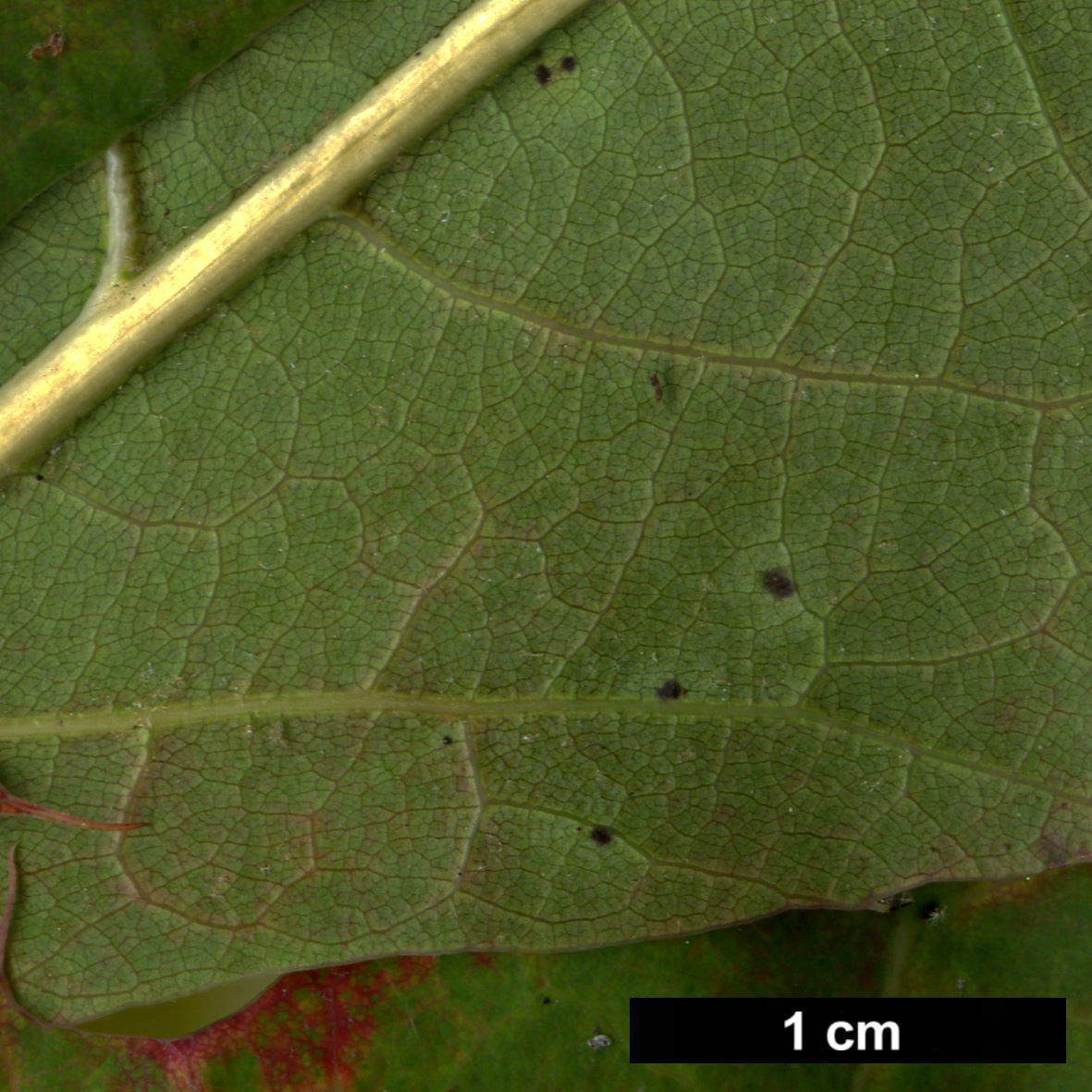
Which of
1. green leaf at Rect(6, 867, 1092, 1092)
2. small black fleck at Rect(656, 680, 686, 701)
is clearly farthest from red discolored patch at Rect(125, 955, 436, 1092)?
small black fleck at Rect(656, 680, 686, 701)

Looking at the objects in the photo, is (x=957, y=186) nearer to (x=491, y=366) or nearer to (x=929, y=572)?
(x=929, y=572)

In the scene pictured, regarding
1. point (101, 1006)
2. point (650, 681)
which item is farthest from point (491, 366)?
point (101, 1006)

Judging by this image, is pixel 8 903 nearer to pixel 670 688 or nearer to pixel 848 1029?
pixel 670 688

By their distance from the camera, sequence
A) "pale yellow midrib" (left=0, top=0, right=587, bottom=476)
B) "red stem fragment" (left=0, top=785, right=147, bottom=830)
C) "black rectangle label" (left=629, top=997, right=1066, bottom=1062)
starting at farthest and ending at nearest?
"black rectangle label" (left=629, top=997, right=1066, bottom=1062), "red stem fragment" (left=0, top=785, right=147, bottom=830), "pale yellow midrib" (left=0, top=0, right=587, bottom=476)

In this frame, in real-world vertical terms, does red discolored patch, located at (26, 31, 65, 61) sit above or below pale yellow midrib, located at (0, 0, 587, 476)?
above

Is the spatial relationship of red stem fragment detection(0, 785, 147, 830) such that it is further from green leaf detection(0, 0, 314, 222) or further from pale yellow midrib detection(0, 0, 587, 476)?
green leaf detection(0, 0, 314, 222)

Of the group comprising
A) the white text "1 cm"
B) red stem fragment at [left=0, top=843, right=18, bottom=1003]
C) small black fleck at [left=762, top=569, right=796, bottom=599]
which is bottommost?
the white text "1 cm"

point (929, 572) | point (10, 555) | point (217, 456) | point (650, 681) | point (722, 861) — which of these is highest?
point (217, 456)
